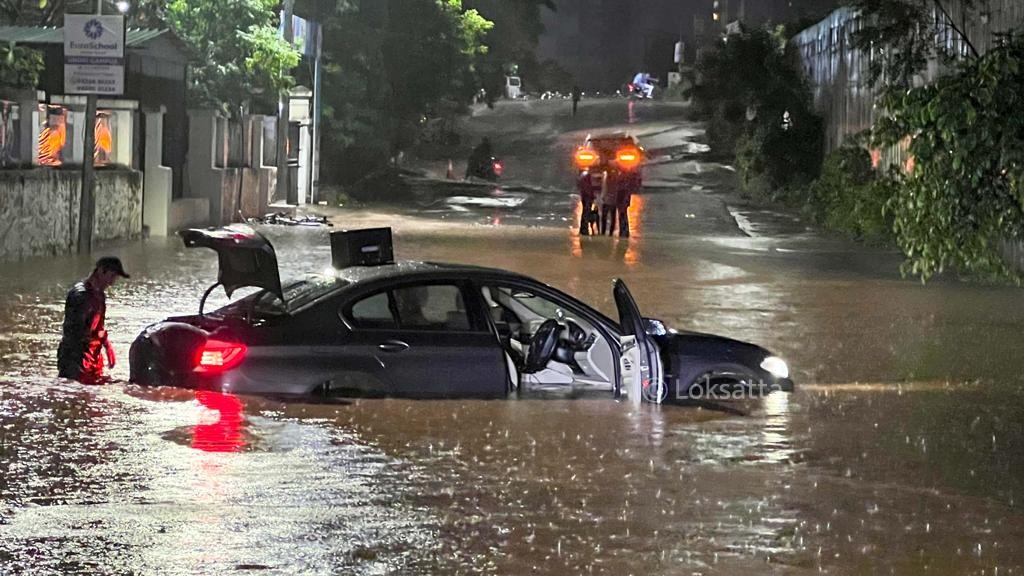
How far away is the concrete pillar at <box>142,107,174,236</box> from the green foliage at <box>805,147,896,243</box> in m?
12.6

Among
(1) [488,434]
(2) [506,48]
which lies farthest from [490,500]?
(2) [506,48]

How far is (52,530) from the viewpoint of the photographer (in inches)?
311

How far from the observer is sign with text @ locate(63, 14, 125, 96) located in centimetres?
2352

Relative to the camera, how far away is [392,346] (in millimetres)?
11133

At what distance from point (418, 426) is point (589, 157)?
24.7 metres

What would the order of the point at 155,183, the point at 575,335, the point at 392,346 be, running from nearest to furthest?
the point at 392,346, the point at 575,335, the point at 155,183

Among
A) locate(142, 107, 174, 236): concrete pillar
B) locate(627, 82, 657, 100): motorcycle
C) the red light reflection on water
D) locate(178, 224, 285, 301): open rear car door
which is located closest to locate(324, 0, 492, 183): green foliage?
locate(142, 107, 174, 236): concrete pillar

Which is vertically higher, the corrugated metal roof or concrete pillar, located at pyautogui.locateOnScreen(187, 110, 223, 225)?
the corrugated metal roof

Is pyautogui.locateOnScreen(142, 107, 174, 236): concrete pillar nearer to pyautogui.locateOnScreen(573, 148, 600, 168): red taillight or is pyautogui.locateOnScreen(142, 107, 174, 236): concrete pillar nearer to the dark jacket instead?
pyautogui.locateOnScreen(573, 148, 600, 168): red taillight

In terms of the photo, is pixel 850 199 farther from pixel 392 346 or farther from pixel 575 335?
pixel 392 346

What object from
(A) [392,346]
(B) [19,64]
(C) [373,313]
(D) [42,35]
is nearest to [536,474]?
(A) [392,346]

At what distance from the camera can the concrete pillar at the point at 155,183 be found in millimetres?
29922

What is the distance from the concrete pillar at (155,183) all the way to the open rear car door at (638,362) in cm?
1955

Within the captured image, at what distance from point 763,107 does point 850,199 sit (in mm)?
14468
